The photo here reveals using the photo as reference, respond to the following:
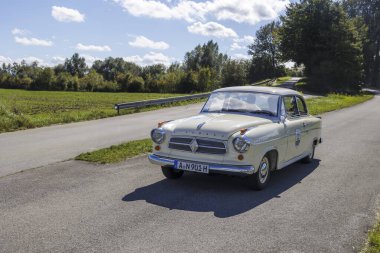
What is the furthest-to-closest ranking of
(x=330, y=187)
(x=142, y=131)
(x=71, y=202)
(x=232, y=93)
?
(x=142, y=131) < (x=232, y=93) < (x=330, y=187) < (x=71, y=202)

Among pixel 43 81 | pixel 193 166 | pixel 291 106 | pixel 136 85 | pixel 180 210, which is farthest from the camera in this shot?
pixel 43 81

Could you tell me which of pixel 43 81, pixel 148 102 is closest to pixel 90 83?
pixel 43 81

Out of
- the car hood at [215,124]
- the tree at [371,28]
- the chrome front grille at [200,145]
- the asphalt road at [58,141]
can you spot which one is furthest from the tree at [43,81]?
the chrome front grille at [200,145]

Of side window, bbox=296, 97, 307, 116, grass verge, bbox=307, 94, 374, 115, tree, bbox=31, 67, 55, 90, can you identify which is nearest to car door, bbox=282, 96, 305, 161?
side window, bbox=296, 97, 307, 116

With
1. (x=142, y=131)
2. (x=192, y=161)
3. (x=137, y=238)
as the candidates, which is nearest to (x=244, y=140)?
(x=192, y=161)

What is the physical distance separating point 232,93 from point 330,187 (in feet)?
8.98

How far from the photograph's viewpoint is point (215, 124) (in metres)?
7.22

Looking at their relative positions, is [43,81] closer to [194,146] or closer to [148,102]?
[148,102]

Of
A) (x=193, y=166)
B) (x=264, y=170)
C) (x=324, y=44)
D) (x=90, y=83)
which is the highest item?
(x=324, y=44)

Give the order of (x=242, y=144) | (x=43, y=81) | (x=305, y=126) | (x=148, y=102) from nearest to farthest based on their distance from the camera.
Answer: (x=242, y=144) → (x=305, y=126) → (x=148, y=102) → (x=43, y=81)

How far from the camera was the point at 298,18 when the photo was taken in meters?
56.6

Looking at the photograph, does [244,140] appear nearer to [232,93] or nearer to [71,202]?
[232,93]

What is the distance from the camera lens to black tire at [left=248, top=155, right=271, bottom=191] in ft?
23.3

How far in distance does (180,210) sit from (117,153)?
15.2ft
